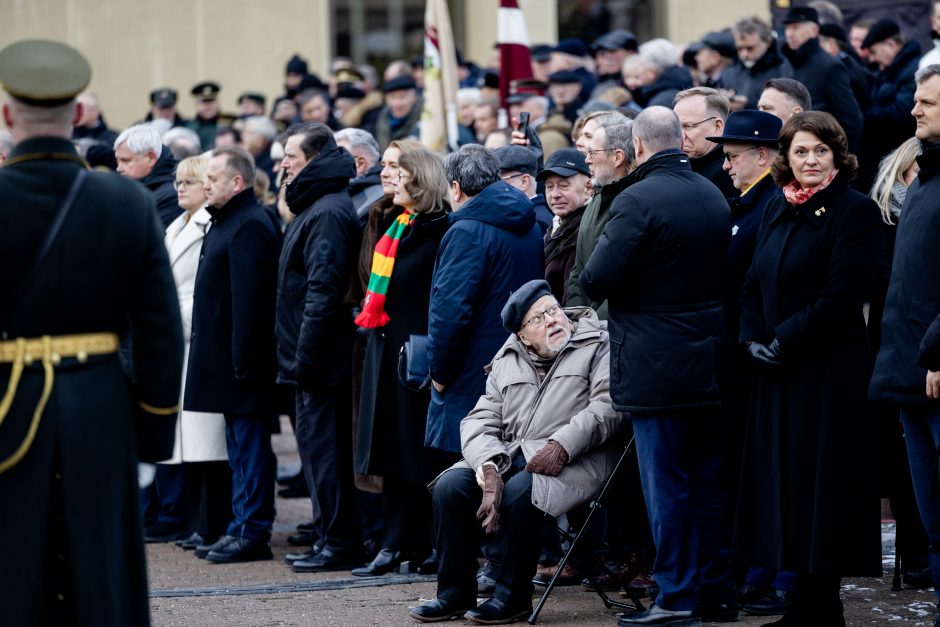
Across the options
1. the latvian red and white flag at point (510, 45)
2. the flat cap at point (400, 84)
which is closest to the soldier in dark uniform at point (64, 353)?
the latvian red and white flag at point (510, 45)

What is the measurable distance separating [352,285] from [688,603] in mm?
2821

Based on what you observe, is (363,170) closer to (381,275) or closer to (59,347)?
(381,275)

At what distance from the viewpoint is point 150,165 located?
1027cm

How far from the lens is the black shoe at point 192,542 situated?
9458 millimetres

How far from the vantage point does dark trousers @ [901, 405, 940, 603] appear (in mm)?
6348

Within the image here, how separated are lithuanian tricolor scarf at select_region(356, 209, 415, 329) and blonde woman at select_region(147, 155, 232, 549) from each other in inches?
57.9

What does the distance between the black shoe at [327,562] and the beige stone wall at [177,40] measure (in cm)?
1084

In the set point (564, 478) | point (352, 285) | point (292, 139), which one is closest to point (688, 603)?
point (564, 478)

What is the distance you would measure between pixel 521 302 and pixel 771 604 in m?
1.74

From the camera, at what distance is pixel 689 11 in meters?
19.3

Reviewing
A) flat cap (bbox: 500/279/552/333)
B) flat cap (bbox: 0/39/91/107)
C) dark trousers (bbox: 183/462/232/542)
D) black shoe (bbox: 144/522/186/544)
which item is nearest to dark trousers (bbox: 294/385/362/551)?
dark trousers (bbox: 183/462/232/542)

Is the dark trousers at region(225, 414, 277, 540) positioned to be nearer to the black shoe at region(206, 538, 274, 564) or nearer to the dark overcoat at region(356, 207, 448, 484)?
the black shoe at region(206, 538, 274, 564)

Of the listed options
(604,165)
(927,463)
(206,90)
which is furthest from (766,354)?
(206,90)

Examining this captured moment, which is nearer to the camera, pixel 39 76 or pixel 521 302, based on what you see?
pixel 39 76
